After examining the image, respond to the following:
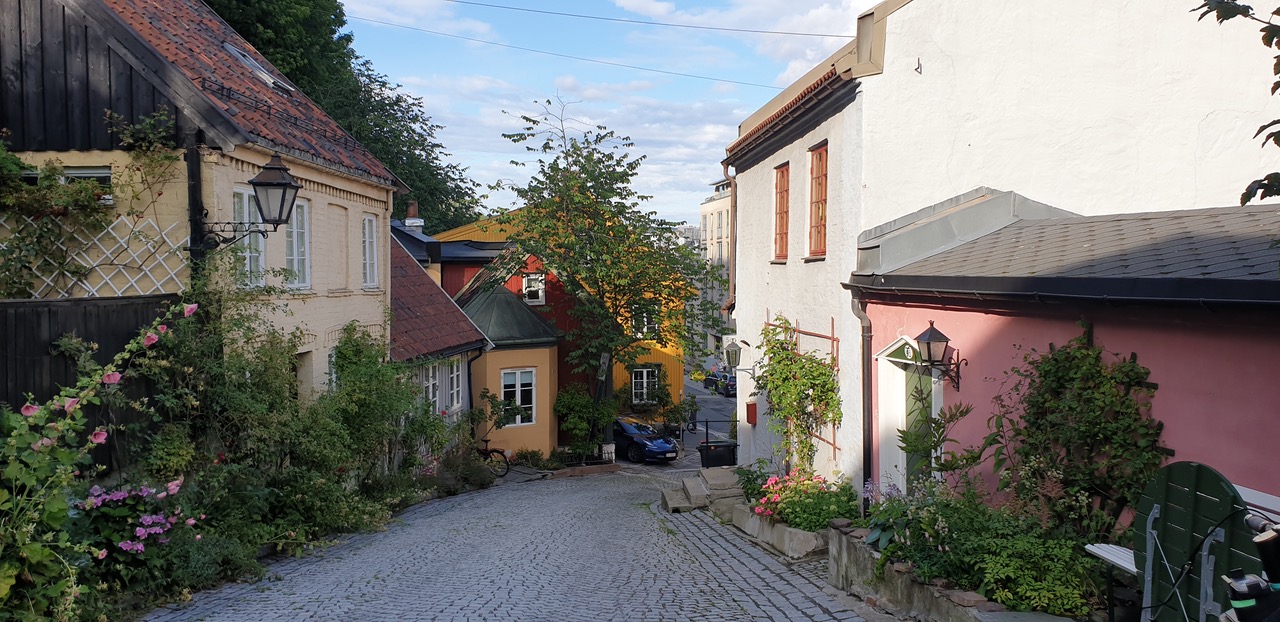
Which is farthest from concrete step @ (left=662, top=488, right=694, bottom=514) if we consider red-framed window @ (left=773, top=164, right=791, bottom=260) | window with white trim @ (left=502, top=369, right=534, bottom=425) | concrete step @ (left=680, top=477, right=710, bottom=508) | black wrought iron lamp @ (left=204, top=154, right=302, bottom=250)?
window with white trim @ (left=502, top=369, right=534, bottom=425)

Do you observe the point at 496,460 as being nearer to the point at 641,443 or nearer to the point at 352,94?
the point at 641,443

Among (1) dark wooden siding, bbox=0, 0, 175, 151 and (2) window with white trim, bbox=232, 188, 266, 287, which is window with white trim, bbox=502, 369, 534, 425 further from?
(1) dark wooden siding, bbox=0, 0, 175, 151

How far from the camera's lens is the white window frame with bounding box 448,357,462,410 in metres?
20.8

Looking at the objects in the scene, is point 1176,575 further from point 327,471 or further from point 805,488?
point 327,471

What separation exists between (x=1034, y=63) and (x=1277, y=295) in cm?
635

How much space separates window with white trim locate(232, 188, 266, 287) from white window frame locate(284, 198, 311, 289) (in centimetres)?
97

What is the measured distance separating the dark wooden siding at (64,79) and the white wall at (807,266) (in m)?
7.49

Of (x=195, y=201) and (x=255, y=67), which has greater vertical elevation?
(x=255, y=67)

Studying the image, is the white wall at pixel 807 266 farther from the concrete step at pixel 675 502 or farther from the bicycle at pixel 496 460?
the bicycle at pixel 496 460

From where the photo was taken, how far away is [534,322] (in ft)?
89.1

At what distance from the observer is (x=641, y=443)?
29.5 m

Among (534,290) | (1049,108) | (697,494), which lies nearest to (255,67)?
(697,494)

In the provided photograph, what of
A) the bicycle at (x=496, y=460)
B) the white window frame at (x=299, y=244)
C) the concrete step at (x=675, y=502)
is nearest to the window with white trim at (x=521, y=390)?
the bicycle at (x=496, y=460)

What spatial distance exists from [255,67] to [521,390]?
14.5m
